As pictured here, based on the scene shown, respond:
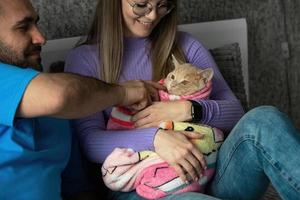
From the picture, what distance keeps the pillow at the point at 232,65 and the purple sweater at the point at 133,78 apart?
0.13 meters

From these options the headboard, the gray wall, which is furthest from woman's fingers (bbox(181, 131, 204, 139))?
the gray wall

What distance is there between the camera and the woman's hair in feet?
4.58

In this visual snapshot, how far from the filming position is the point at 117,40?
4.63ft

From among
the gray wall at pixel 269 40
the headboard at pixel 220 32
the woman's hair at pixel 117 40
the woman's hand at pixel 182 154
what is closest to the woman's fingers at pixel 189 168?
the woman's hand at pixel 182 154

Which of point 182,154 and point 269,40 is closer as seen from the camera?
point 182,154

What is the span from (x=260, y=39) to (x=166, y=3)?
768 millimetres

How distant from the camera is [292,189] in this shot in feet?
3.57

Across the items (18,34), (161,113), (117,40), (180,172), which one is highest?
(18,34)

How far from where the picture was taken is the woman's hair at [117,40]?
4.58 feet

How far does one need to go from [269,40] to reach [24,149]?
4.40ft

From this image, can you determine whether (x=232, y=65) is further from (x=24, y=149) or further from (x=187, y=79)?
(x=24, y=149)

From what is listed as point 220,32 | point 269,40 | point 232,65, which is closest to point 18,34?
point 232,65

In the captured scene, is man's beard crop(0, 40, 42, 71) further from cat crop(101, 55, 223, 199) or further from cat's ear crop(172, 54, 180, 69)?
cat's ear crop(172, 54, 180, 69)

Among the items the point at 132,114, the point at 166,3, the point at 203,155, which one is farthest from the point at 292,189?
the point at 166,3
